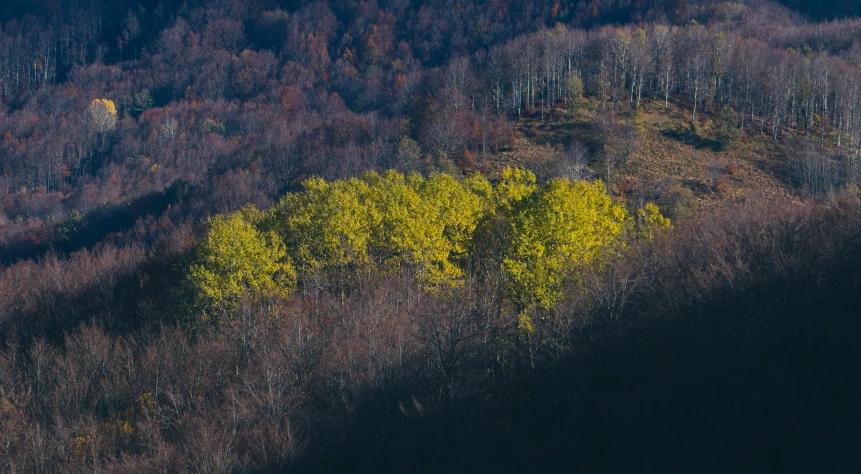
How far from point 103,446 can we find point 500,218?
24.6 meters

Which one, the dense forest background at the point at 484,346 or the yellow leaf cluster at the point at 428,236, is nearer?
the dense forest background at the point at 484,346

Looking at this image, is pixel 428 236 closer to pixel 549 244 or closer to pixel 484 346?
pixel 549 244

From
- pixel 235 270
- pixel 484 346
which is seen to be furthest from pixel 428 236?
pixel 235 270

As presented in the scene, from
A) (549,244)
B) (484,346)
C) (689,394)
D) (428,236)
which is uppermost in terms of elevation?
(549,244)

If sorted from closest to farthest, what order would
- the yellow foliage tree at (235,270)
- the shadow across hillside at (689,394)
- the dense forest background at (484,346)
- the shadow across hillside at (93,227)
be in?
the shadow across hillside at (689,394) < the dense forest background at (484,346) < the yellow foliage tree at (235,270) < the shadow across hillside at (93,227)

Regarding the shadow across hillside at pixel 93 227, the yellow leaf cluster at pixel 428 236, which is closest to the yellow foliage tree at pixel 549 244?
the yellow leaf cluster at pixel 428 236

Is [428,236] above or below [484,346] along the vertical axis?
above

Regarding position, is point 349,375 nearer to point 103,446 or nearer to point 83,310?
point 103,446

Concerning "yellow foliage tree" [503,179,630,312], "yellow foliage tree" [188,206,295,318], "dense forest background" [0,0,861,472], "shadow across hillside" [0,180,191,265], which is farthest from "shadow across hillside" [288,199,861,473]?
"shadow across hillside" [0,180,191,265]

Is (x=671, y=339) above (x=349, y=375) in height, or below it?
above

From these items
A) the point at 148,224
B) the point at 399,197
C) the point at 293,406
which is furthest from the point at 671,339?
the point at 148,224

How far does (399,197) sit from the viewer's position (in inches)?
1978

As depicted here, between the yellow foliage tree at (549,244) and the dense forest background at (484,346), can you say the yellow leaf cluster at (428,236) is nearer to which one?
the yellow foliage tree at (549,244)

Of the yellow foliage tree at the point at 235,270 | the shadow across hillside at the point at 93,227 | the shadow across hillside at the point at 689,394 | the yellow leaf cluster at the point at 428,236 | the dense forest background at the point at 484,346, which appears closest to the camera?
the shadow across hillside at the point at 689,394
